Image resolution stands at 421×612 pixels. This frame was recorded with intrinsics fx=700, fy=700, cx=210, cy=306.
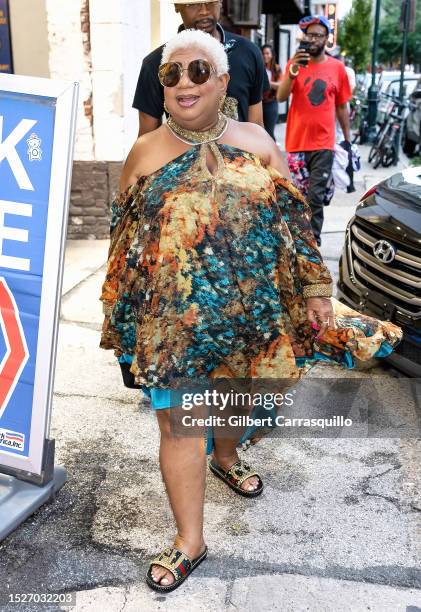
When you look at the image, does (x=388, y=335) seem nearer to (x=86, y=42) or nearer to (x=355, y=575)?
(x=355, y=575)

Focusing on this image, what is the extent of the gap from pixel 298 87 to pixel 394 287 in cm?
332

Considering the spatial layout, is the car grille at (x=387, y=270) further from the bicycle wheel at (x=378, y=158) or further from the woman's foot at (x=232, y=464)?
the bicycle wheel at (x=378, y=158)

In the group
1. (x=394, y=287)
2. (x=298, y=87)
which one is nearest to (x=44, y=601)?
(x=394, y=287)

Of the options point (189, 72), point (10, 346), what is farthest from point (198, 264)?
point (10, 346)

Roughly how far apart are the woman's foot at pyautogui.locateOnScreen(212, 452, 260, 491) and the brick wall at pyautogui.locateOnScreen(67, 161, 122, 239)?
4.81m


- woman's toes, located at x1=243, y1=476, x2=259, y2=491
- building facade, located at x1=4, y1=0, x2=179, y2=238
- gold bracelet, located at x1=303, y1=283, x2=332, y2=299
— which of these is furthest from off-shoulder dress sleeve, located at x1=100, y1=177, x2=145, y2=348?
building facade, located at x1=4, y1=0, x2=179, y2=238

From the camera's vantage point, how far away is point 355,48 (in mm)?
43719

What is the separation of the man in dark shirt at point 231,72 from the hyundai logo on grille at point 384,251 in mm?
1074

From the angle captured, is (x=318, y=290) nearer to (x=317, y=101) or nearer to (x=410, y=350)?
(x=410, y=350)

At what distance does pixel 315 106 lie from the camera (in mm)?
6547

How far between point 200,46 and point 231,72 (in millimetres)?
1757

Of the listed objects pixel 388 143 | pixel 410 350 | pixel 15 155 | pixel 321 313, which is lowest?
pixel 388 143

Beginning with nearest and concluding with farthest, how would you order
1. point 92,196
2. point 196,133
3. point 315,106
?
point 196,133
point 315,106
point 92,196

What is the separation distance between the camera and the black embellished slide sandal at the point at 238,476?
319cm
